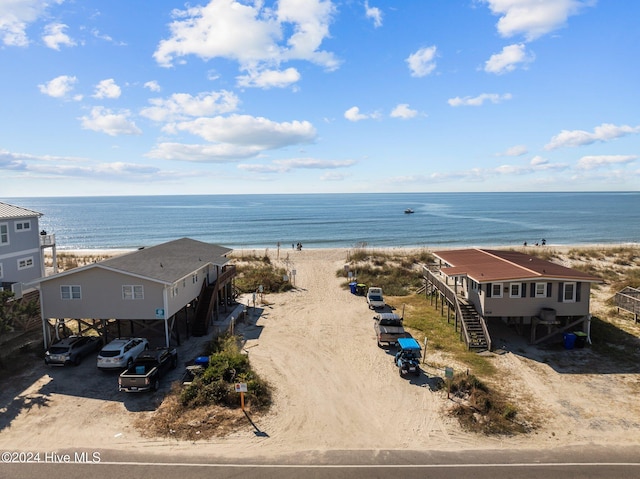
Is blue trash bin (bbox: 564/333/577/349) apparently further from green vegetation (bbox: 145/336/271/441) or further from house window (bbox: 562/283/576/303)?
green vegetation (bbox: 145/336/271/441)

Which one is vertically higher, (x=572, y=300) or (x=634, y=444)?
(x=572, y=300)

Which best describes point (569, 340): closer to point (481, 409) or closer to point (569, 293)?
point (569, 293)

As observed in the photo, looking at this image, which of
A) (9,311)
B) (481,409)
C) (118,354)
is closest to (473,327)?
(481,409)

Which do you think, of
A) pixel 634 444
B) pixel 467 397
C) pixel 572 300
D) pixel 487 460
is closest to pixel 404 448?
pixel 487 460

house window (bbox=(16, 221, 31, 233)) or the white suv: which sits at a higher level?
house window (bbox=(16, 221, 31, 233))

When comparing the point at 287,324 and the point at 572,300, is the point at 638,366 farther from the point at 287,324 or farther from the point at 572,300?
the point at 287,324

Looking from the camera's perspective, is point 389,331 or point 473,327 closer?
point 389,331

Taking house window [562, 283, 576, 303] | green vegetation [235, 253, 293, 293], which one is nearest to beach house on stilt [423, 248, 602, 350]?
house window [562, 283, 576, 303]
